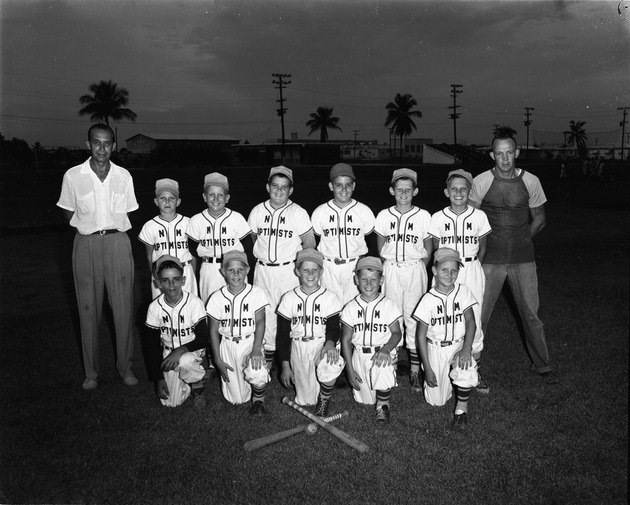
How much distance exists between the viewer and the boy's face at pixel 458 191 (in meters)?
4.77

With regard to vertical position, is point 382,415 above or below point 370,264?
below

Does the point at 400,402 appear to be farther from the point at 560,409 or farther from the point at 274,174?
the point at 274,174

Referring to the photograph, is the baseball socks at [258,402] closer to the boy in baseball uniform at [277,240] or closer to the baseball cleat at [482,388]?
the boy in baseball uniform at [277,240]

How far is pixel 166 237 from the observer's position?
5.09 m

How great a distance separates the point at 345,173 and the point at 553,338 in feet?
10.0

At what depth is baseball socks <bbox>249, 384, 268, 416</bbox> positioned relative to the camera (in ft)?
14.4

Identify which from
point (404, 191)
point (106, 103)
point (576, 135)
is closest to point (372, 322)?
point (404, 191)

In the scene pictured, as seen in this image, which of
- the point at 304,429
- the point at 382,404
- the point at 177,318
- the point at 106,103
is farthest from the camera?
the point at 106,103

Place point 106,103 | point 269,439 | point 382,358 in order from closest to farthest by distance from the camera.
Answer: point 269,439
point 382,358
point 106,103

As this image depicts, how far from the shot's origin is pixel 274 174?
514 centimetres

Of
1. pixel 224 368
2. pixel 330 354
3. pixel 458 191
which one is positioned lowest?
pixel 224 368

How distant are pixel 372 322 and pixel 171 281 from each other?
1.70 m

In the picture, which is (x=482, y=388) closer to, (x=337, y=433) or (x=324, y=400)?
(x=324, y=400)

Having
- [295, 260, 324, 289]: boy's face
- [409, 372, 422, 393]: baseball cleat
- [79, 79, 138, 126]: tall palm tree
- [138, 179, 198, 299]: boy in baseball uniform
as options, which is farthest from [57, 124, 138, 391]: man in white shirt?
[79, 79, 138, 126]: tall palm tree
